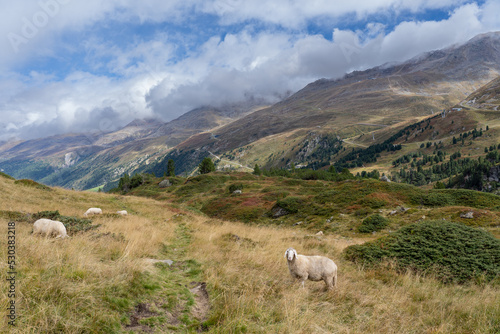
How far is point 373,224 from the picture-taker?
25.3 metres

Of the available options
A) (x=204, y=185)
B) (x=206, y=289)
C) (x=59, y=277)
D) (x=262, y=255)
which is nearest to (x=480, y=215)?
(x=262, y=255)

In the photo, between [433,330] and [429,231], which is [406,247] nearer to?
[429,231]

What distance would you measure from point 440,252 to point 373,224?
15152mm

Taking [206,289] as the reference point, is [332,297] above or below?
below

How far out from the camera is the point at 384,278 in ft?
31.0

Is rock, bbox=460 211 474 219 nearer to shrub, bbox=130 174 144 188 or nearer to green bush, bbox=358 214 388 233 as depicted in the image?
green bush, bbox=358 214 388 233

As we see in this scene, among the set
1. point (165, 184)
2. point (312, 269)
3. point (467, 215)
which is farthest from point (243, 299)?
point (165, 184)

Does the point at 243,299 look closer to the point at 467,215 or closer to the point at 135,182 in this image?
the point at 467,215

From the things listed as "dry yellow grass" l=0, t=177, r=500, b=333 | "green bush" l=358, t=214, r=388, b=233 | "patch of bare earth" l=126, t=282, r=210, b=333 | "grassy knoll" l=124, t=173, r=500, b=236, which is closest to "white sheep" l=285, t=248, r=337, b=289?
"dry yellow grass" l=0, t=177, r=500, b=333

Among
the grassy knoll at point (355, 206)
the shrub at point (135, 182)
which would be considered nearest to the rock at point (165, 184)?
the shrub at point (135, 182)

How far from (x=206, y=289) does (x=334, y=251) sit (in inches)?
388

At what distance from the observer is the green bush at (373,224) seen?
24.5 m

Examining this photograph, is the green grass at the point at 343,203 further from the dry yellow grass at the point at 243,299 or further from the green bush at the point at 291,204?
the dry yellow grass at the point at 243,299

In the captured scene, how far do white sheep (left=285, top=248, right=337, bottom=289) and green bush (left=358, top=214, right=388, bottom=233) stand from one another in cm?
1913
